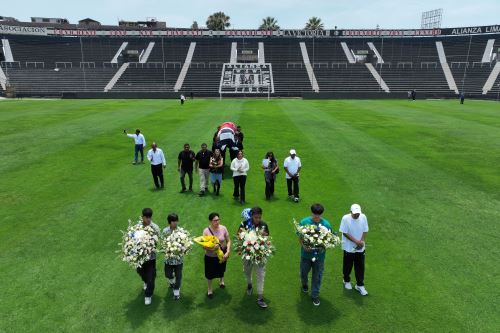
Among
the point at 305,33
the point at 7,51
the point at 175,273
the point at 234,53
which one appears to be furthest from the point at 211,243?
the point at 7,51

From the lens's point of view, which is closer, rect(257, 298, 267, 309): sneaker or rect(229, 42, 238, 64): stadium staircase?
rect(257, 298, 267, 309): sneaker

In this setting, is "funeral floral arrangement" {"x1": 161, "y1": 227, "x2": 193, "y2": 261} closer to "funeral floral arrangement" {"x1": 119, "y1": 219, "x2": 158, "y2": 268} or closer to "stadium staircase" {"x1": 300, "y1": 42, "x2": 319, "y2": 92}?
"funeral floral arrangement" {"x1": 119, "y1": 219, "x2": 158, "y2": 268}

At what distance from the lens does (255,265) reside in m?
6.41

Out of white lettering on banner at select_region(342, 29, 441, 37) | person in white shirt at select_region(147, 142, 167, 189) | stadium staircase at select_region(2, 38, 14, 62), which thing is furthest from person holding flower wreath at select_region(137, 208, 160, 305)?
stadium staircase at select_region(2, 38, 14, 62)

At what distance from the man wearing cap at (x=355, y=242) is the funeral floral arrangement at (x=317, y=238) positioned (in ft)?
1.68

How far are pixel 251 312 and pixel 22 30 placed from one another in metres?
80.9

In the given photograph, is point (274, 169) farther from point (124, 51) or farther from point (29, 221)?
point (124, 51)

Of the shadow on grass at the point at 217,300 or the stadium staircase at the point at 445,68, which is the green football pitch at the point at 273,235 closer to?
the shadow on grass at the point at 217,300

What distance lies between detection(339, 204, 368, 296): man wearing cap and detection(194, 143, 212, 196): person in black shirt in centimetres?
608

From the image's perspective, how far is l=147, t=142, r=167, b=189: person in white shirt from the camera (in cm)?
1212

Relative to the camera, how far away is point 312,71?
221ft

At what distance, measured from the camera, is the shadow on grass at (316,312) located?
6.16 m

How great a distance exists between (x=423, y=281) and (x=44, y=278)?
7.58 meters

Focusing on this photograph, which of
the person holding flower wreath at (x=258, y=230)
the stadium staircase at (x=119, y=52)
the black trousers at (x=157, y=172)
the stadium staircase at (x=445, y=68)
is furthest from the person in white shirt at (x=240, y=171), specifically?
the stadium staircase at (x=119, y=52)
